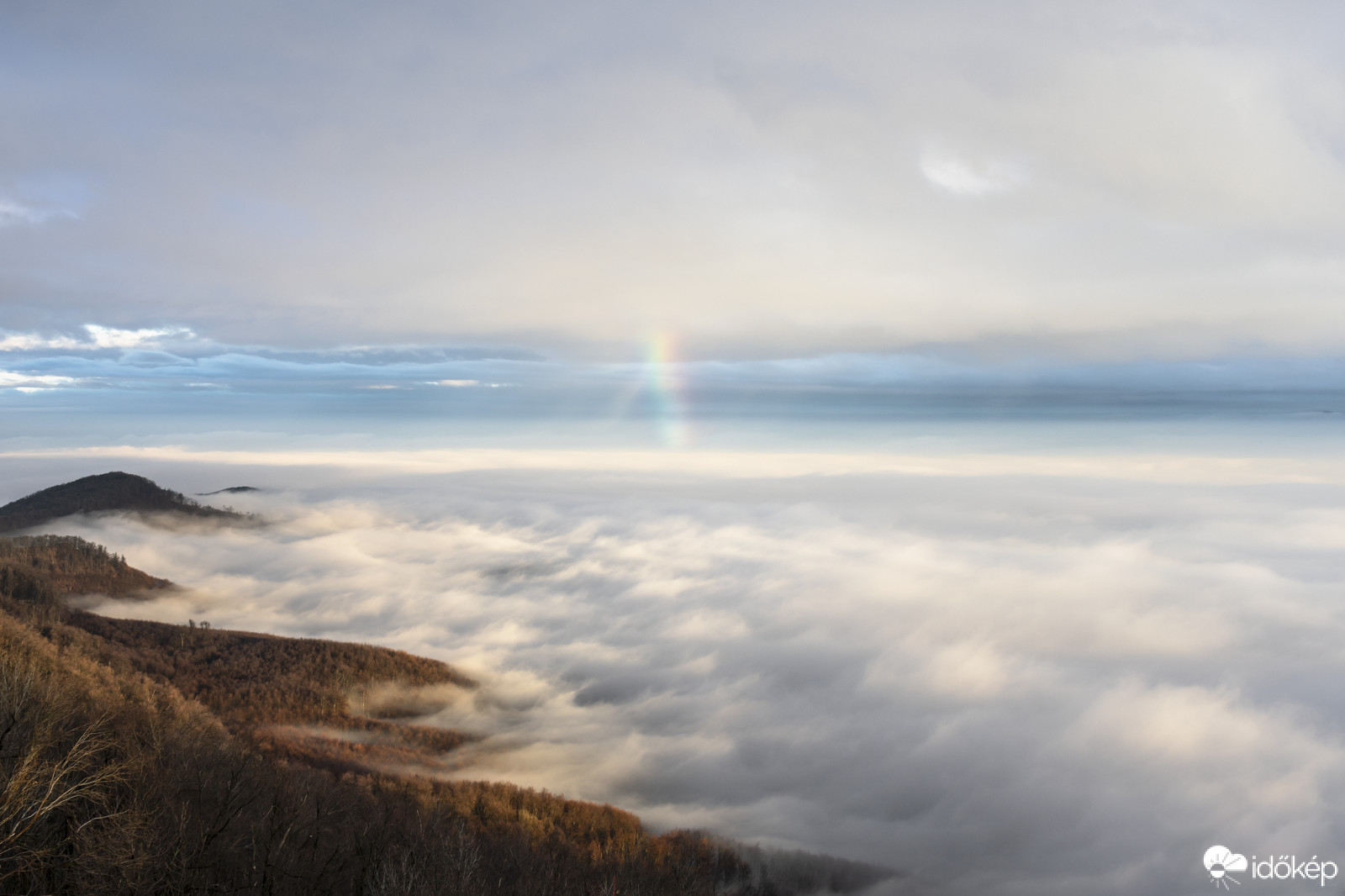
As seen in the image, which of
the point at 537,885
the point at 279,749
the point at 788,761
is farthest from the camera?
the point at 788,761

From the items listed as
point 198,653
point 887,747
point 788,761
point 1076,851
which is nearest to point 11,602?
point 198,653

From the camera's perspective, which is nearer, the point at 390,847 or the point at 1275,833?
the point at 390,847

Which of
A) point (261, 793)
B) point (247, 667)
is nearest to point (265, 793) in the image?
point (261, 793)

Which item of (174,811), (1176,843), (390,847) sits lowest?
(1176,843)

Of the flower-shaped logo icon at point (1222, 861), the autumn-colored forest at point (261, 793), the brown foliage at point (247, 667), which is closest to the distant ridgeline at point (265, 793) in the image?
the autumn-colored forest at point (261, 793)

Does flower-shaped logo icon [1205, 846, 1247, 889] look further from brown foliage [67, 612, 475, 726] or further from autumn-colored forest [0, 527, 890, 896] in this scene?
brown foliage [67, 612, 475, 726]

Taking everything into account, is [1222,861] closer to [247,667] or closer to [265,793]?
[265,793]

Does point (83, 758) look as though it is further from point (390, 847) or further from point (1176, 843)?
point (1176, 843)
